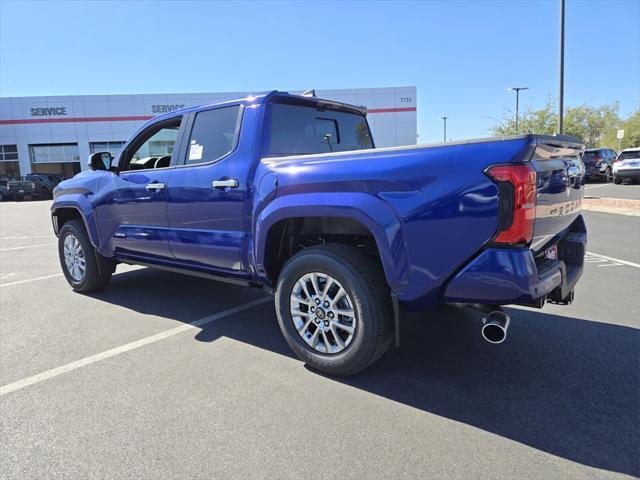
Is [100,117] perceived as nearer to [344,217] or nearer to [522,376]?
[344,217]

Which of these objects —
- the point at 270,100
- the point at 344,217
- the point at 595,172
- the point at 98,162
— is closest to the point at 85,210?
the point at 98,162

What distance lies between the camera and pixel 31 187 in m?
30.4

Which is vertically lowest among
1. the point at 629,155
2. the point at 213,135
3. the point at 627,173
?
the point at 627,173

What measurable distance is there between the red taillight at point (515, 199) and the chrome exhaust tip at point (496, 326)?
0.49 metres

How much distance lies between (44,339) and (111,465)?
2318mm

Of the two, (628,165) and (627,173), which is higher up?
(628,165)

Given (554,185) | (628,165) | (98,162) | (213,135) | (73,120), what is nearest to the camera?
(554,185)

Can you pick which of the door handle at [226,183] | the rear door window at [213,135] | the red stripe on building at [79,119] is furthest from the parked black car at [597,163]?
the door handle at [226,183]

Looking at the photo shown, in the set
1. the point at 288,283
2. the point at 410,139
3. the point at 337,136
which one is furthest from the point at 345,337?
the point at 410,139

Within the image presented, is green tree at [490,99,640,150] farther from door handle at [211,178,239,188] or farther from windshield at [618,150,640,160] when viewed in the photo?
door handle at [211,178,239,188]

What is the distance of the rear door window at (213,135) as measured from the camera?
3979 millimetres

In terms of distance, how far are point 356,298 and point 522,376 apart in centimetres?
133

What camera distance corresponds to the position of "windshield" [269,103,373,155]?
3.88 meters

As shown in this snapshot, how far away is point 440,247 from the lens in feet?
8.82
